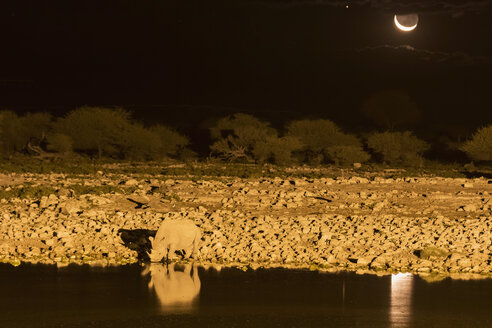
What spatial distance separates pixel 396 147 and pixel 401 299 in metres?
27.0

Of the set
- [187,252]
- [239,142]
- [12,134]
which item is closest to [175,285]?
[187,252]

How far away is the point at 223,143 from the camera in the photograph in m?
37.5

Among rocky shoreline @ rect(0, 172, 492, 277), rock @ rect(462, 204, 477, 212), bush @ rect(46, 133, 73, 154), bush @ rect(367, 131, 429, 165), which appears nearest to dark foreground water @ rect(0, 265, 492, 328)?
rocky shoreline @ rect(0, 172, 492, 277)

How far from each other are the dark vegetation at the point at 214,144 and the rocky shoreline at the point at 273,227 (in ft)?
48.4

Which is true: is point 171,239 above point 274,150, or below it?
below

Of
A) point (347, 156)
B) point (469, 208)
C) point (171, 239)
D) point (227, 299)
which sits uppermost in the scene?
point (347, 156)

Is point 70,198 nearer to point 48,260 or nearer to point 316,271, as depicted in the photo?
point 48,260

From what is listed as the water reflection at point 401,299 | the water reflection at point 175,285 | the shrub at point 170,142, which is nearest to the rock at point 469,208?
the water reflection at point 401,299

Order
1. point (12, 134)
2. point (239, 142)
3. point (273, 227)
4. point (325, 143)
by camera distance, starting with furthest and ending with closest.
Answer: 1. point (12, 134)
2. point (325, 143)
3. point (239, 142)
4. point (273, 227)

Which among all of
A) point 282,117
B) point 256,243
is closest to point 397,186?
point 256,243

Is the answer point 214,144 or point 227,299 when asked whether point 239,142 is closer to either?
point 214,144

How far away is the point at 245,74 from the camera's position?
84.9 m

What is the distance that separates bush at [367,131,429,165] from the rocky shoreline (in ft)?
56.6

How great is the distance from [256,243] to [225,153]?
852 inches
